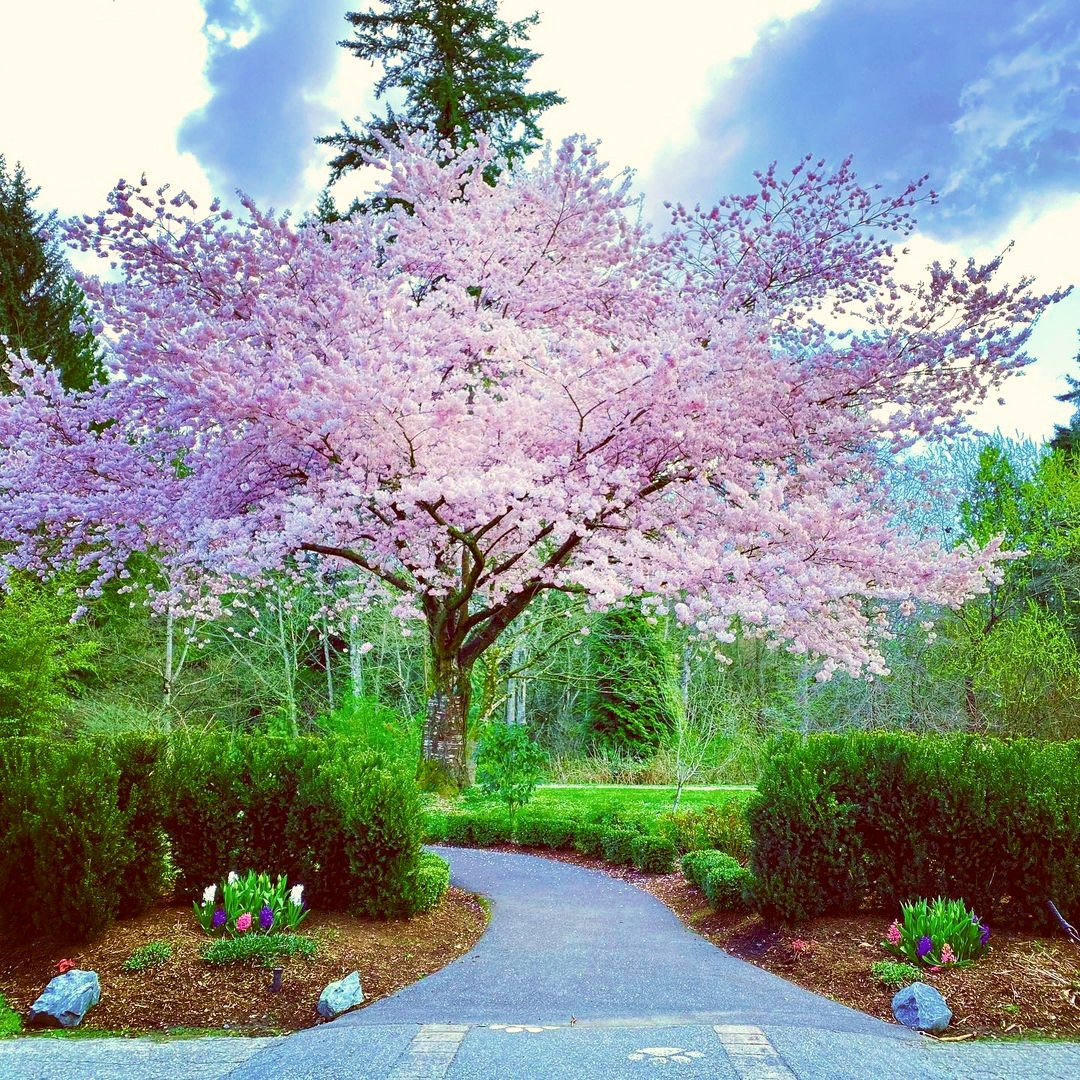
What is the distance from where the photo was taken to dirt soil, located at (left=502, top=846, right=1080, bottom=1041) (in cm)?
449

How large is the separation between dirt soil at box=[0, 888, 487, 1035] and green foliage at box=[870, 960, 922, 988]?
2.63 m

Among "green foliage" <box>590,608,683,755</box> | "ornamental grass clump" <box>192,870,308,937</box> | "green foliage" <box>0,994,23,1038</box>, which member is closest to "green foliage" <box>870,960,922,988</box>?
"ornamental grass clump" <box>192,870,308,937</box>

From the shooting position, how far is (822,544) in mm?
8531

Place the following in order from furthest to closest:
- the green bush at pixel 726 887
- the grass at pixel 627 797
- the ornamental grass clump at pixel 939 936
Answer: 1. the grass at pixel 627 797
2. the green bush at pixel 726 887
3. the ornamental grass clump at pixel 939 936

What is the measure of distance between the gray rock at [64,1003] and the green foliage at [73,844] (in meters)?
0.75

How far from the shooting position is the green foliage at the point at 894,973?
489 cm

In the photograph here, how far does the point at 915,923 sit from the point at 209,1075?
3.93 m

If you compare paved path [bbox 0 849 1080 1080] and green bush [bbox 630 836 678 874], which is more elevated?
paved path [bbox 0 849 1080 1080]

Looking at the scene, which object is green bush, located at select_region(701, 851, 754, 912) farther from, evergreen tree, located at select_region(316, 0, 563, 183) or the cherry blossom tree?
evergreen tree, located at select_region(316, 0, 563, 183)

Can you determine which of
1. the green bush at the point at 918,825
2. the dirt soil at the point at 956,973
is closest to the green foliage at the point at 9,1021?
the dirt soil at the point at 956,973

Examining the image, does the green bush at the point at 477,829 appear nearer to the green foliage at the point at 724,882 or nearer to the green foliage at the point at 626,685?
the green foliage at the point at 724,882

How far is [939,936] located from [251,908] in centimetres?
412

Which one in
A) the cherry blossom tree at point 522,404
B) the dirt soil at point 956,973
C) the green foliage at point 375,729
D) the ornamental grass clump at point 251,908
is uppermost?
the cherry blossom tree at point 522,404

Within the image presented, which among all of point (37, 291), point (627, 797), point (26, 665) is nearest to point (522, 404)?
point (627, 797)
